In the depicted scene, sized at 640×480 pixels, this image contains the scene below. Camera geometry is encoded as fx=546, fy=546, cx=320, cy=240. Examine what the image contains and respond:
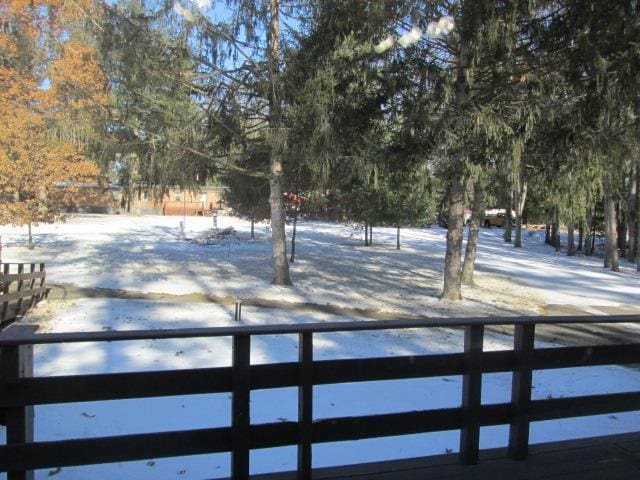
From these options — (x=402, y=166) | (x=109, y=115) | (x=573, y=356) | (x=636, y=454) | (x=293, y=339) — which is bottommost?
(x=293, y=339)

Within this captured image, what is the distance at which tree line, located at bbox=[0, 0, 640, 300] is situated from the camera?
32.3 ft

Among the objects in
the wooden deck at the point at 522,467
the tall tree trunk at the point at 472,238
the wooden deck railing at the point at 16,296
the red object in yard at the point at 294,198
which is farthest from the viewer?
the red object in yard at the point at 294,198

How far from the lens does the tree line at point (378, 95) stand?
9.84 meters

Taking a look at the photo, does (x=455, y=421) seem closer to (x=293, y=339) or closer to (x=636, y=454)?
(x=636, y=454)

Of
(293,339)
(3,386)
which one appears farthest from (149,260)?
(3,386)

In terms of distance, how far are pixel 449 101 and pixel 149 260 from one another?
488 inches

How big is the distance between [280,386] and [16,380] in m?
1.25

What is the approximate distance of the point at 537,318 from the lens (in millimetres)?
3285

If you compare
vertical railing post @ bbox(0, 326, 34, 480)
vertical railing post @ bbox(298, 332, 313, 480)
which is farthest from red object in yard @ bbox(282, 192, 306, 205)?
vertical railing post @ bbox(0, 326, 34, 480)

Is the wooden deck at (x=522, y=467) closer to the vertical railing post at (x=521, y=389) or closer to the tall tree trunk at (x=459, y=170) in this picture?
the vertical railing post at (x=521, y=389)

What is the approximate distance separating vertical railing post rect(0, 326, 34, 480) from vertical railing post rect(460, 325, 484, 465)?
2.32 metres

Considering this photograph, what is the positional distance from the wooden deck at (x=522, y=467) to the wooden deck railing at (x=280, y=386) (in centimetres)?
11

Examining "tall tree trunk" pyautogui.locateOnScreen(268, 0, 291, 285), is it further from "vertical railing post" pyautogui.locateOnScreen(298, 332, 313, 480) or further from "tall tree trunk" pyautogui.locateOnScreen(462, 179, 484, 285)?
"vertical railing post" pyautogui.locateOnScreen(298, 332, 313, 480)

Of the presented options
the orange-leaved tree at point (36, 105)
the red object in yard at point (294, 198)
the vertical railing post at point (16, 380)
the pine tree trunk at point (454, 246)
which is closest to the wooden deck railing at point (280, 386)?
the vertical railing post at point (16, 380)
